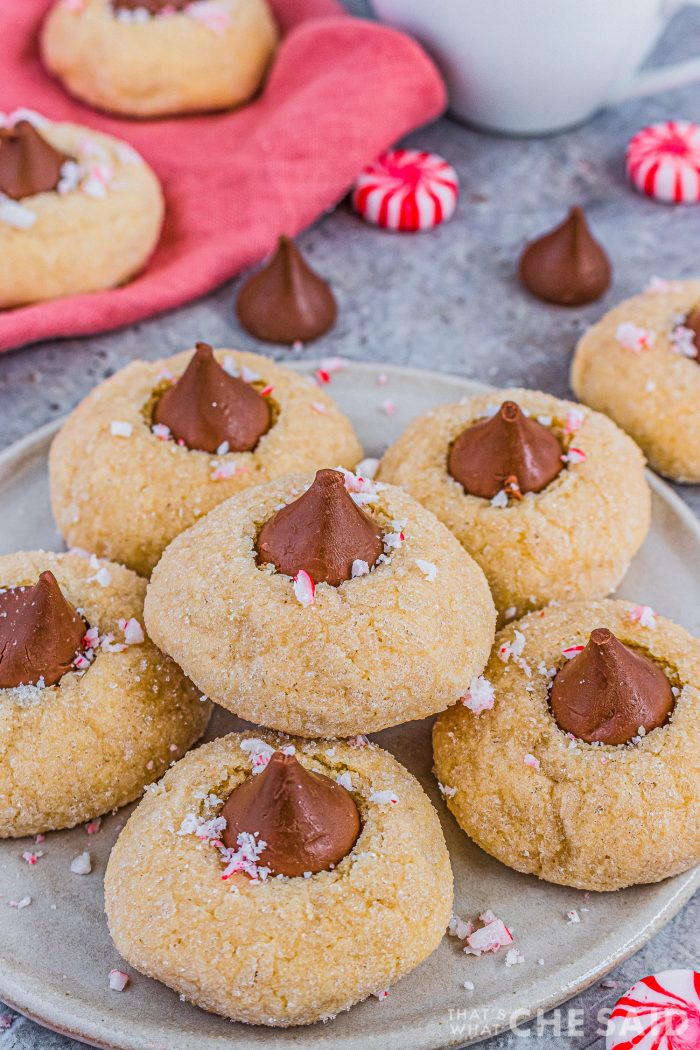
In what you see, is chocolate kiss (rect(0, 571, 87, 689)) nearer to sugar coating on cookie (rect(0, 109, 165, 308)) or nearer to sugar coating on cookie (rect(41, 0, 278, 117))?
sugar coating on cookie (rect(0, 109, 165, 308))

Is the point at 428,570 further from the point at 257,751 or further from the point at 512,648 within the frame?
the point at 257,751

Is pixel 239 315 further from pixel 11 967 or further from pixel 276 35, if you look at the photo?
pixel 11 967

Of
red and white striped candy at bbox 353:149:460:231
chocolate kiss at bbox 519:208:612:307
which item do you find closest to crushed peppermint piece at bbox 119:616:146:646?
chocolate kiss at bbox 519:208:612:307

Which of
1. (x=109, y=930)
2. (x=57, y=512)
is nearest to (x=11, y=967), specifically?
(x=109, y=930)

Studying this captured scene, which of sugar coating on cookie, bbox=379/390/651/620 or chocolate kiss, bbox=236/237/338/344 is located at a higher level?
sugar coating on cookie, bbox=379/390/651/620

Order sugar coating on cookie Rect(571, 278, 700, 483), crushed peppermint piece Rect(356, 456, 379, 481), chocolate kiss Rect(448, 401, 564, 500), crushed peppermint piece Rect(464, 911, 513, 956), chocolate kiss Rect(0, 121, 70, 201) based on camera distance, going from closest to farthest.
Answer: crushed peppermint piece Rect(464, 911, 513, 956) < chocolate kiss Rect(448, 401, 564, 500) < crushed peppermint piece Rect(356, 456, 379, 481) < sugar coating on cookie Rect(571, 278, 700, 483) < chocolate kiss Rect(0, 121, 70, 201)

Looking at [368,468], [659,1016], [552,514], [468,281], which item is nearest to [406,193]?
[468,281]

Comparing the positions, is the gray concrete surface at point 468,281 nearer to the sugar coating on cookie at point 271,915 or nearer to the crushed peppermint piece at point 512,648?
the crushed peppermint piece at point 512,648
